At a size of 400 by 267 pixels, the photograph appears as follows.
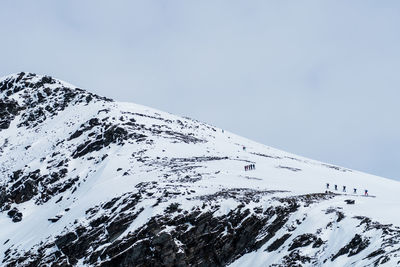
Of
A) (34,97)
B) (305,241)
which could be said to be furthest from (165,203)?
(34,97)

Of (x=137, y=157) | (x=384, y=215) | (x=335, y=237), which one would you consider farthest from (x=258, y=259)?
(x=137, y=157)

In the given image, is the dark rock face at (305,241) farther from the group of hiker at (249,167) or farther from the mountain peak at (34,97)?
the mountain peak at (34,97)

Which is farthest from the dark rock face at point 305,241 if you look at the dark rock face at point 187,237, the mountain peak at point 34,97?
the mountain peak at point 34,97

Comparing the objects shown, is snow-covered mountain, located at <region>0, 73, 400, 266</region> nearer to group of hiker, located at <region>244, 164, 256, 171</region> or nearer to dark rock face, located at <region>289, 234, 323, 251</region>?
dark rock face, located at <region>289, 234, 323, 251</region>

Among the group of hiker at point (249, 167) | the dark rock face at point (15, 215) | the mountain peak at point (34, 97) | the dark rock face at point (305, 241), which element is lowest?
the dark rock face at point (305, 241)

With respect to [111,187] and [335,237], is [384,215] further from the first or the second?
[111,187]

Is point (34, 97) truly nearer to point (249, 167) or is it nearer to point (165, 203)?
point (249, 167)

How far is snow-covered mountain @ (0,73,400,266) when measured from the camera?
132 ft

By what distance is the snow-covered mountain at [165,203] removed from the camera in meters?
40.2

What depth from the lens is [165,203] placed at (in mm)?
50812

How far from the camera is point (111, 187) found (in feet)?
200

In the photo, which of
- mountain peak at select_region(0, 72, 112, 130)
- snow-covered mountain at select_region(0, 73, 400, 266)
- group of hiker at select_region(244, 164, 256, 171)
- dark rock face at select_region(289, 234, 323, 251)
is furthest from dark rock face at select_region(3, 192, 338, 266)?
mountain peak at select_region(0, 72, 112, 130)

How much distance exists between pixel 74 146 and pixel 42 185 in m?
10.2

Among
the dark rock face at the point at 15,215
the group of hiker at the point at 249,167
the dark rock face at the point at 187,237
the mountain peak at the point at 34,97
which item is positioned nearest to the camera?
the dark rock face at the point at 187,237
